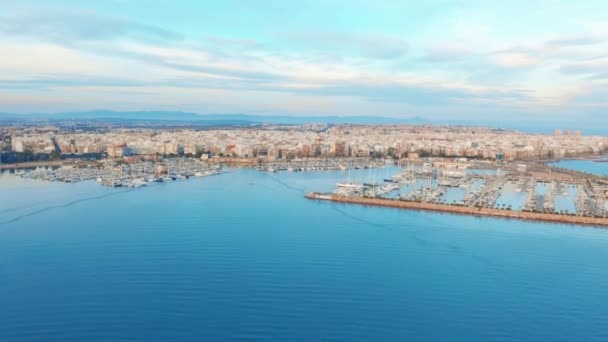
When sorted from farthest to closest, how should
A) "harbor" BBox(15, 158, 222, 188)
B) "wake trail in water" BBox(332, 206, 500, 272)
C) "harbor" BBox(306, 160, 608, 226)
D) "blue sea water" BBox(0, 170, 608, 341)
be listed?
"harbor" BBox(15, 158, 222, 188), "harbor" BBox(306, 160, 608, 226), "wake trail in water" BBox(332, 206, 500, 272), "blue sea water" BBox(0, 170, 608, 341)

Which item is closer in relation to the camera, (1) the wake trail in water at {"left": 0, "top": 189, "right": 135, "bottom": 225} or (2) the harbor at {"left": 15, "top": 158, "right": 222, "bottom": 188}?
(1) the wake trail in water at {"left": 0, "top": 189, "right": 135, "bottom": 225}

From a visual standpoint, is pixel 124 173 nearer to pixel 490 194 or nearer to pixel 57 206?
pixel 57 206

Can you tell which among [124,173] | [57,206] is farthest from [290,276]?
[124,173]

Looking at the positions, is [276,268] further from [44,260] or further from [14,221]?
[14,221]

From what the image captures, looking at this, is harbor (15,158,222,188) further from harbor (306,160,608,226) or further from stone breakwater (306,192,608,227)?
stone breakwater (306,192,608,227)

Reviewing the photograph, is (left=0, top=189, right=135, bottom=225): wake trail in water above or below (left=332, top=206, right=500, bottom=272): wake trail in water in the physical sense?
below

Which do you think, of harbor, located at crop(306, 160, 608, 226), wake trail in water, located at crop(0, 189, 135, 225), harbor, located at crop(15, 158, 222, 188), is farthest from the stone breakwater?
harbor, located at crop(15, 158, 222, 188)

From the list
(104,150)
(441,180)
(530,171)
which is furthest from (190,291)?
(104,150)
